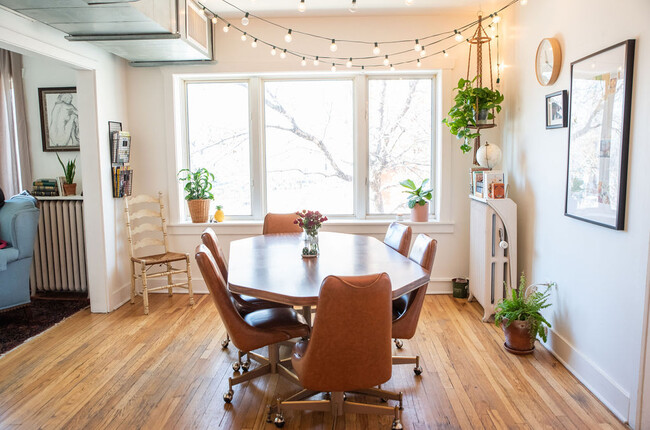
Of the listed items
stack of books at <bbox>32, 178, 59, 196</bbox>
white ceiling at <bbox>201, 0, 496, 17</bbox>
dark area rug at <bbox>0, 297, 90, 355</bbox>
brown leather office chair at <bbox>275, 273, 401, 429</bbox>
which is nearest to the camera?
brown leather office chair at <bbox>275, 273, 401, 429</bbox>

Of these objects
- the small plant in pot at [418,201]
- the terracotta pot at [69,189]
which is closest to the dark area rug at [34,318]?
the terracotta pot at [69,189]

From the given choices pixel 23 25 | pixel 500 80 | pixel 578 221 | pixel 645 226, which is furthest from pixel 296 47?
pixel 645 226

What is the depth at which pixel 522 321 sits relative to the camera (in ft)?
10.7

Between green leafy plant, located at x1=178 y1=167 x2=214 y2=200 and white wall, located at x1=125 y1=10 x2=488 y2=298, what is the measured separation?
0.54 feet

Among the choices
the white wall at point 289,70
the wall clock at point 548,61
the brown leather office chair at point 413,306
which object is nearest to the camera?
the brown leather office chair at point 413,306

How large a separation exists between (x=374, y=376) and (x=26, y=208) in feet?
11.0

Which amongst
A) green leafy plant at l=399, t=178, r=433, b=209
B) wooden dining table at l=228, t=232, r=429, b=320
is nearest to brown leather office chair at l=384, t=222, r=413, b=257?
wooden dining table at l=228, t=232, r=429, b=320

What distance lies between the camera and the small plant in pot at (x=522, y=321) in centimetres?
323

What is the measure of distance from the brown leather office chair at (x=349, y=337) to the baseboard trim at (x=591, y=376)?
4.16 ft

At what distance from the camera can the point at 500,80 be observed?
440 centimetres

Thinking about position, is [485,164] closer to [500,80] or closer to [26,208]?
[500,80]

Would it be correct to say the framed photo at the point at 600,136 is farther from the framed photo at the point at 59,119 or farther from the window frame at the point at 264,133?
the framed photo at the point at 59,119

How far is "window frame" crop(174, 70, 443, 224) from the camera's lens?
4.79 meters

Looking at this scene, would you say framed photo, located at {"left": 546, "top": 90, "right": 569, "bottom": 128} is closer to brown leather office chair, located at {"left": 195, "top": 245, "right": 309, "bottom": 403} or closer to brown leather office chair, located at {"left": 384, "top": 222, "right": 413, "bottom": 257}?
brown leather office chair, located at {"left": 384, "top": 222, "right": 413, "bottom": 257}
